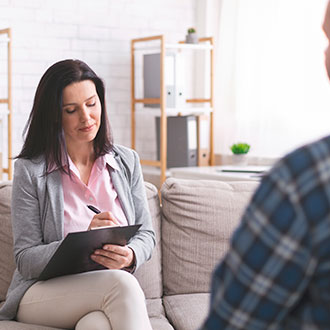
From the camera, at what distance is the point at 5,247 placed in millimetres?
2314

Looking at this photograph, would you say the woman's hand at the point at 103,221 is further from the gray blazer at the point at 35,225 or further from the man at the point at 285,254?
the man at the point at 285,254

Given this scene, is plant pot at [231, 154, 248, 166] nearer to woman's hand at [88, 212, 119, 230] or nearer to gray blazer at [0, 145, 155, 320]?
gray blazer at [0, 145, 155, 320]

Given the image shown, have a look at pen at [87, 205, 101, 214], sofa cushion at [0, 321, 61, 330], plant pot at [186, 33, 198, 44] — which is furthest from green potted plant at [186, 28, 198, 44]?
sofa cushion at [0, 321, 61, 330]

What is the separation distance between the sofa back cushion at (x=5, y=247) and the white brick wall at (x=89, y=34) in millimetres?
1850

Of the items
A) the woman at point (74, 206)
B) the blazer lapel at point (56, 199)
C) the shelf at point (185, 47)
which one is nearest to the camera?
the woman at point (74, 206)

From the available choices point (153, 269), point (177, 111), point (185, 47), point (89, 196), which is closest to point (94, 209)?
point (89, 196)

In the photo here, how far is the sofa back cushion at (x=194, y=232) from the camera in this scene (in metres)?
2.45

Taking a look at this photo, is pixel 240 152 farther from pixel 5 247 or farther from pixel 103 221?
pixel 103 221

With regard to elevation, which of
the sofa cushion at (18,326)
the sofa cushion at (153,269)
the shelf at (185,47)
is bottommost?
the sofa cushion at (18,326)

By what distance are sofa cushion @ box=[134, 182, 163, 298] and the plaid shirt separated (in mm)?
1678

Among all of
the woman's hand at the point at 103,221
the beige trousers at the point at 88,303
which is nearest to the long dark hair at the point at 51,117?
the woman's hand at the point at 103,221

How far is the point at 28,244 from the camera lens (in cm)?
207

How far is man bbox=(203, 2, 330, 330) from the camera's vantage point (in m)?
0.67

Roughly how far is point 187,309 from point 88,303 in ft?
1.48
